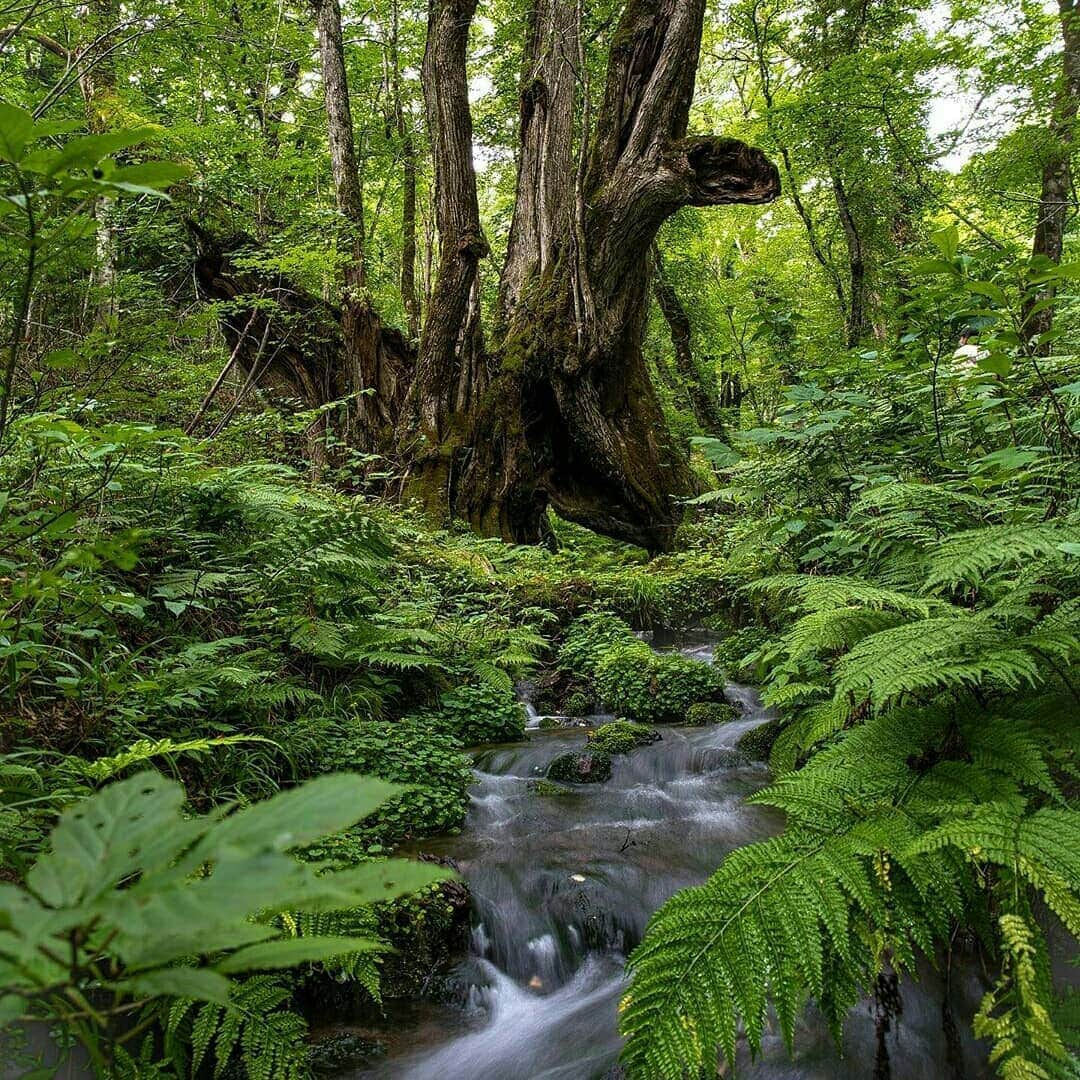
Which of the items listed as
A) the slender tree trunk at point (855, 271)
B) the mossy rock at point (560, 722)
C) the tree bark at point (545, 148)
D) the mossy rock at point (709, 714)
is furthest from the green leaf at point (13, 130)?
the slender tree trunk at point (855, 271)

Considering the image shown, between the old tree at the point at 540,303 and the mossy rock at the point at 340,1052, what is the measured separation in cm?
619

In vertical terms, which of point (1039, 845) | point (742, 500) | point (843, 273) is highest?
point (843, 273)

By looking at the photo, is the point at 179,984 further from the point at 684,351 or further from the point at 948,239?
the point at 684,351

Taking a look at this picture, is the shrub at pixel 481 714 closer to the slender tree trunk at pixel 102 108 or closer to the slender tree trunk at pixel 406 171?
the slender tree trunk at pixel 102 108

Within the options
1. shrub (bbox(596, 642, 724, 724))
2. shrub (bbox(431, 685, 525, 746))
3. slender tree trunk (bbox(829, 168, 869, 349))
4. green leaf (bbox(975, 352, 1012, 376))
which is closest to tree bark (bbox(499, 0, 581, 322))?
slender tree trunk (bbox(829, 168, 869, 349))

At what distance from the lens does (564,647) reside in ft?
21.5

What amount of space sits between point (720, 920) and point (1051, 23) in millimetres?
10716

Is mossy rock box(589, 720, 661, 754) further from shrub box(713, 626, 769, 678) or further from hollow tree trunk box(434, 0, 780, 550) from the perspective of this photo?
hollow tree trunk box(434, 0, 780, 550)

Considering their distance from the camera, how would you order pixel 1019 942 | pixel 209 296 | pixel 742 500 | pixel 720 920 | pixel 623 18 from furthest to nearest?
pixel 209 296
pixel 623 18
pixel 742 500
pixel 720 920
pixel 1019 942

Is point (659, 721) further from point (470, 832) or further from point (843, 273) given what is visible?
point (843, 273)

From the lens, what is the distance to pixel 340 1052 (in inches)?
95.7

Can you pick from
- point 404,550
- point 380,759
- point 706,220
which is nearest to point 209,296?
point 404,550

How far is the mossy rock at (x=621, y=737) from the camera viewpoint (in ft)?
15.9

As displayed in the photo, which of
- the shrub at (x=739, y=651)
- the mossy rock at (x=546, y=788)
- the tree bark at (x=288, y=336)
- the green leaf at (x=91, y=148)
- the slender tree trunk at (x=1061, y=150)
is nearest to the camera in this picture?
the green leaf at (x=91, y=148)
